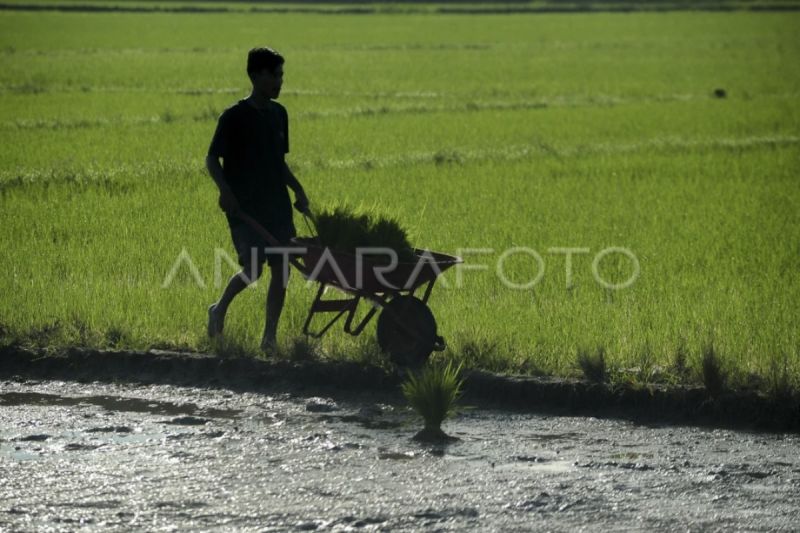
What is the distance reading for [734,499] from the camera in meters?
5.18

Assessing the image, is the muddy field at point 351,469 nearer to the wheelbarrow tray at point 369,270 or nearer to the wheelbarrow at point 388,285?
the wheelbarrow at point 388,285

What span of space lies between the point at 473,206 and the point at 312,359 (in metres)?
6.12

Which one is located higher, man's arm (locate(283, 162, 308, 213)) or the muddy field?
man's arm (locate(283, 162, 308, 213))

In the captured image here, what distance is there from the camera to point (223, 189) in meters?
7.02

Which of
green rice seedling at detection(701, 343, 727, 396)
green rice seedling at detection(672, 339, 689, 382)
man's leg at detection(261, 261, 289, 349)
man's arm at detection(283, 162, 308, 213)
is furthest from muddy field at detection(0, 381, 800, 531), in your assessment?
man's arm at detection(283, 162, 308, 213)

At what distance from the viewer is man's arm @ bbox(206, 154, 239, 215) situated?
7000 mm

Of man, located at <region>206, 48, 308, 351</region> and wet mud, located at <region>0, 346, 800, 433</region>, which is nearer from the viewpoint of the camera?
wet mud, located at <region>0, 346, 800, 433</region>

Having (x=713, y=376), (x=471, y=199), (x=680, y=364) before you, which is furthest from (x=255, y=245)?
(x=471, y=199)

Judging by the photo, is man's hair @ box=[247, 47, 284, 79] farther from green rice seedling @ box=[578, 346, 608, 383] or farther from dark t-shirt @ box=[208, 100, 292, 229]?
green rice seedling @ box=[578, 346, 608, 383]

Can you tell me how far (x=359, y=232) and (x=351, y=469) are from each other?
1640 millimetres

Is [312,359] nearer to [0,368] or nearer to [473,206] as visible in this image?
[0,368]

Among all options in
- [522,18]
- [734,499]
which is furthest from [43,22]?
[734,499]

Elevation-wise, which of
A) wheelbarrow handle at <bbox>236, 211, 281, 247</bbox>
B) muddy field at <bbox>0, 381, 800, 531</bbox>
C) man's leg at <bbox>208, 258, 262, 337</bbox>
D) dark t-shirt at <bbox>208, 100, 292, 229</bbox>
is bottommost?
muddy field at <bbox>0, 381, 800, 531</bbox>

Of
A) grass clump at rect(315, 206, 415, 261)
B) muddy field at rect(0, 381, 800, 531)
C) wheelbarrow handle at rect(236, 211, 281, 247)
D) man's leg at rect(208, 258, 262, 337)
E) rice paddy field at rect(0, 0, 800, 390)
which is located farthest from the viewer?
rice paddy field at rect(0, 0, 800, 390)
